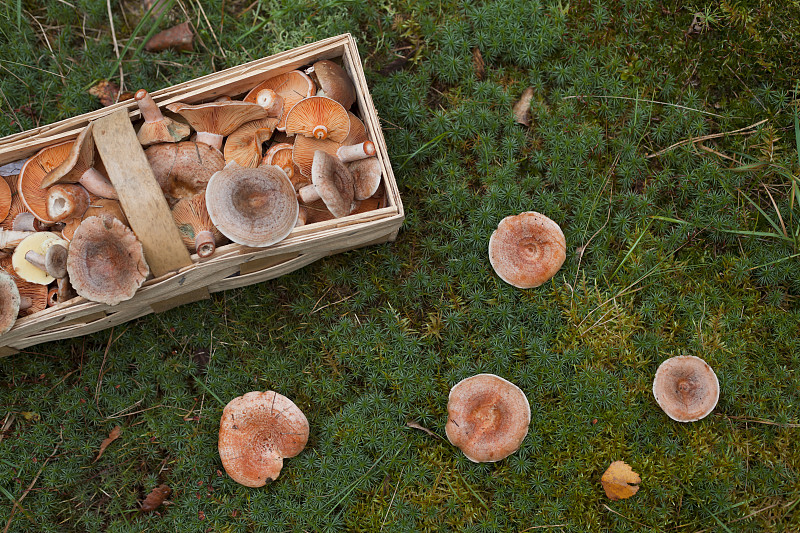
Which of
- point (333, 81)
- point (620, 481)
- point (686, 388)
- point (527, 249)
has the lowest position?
point (620, 481)

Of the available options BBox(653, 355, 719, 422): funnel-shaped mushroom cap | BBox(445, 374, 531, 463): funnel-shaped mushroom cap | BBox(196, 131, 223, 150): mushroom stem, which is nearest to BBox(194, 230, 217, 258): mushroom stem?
BBox(196, 131, 223, 150): mushroom stem

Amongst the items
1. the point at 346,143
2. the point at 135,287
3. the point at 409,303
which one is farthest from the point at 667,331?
the point at 135,287

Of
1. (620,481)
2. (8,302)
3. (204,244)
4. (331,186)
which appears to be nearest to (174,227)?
(204,244)

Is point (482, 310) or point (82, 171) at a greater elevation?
point (82, 171)

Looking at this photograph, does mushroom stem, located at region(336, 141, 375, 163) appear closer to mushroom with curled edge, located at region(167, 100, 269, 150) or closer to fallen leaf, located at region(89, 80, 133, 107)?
mushroom with curled edge, located at region(167, 100, 269, 150)

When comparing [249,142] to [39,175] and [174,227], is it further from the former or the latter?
[39,175]

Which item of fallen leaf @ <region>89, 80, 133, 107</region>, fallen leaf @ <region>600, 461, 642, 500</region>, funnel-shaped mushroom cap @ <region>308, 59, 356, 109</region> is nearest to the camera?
funnel-shaped mushroom cap @ <region>308, 59, 356, 109</region>

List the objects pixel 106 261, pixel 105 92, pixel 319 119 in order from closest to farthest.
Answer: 1. pixel 106 261
2. pixel 319 119
3. pixel 105 92
